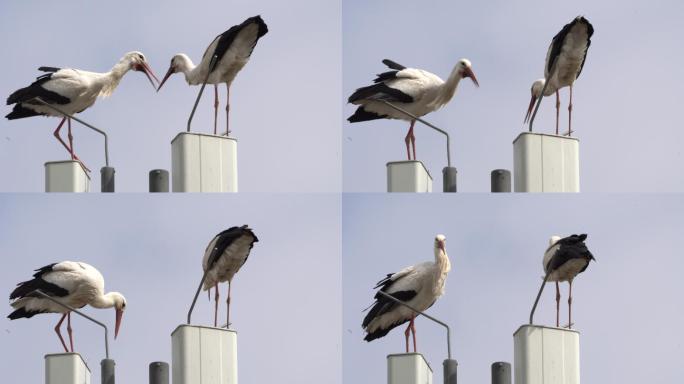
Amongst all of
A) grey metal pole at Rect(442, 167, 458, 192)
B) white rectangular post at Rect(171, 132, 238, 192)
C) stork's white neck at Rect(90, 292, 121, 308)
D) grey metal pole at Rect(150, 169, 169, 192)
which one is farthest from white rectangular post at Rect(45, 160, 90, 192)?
grey metal pole at Rect(442, 167, 458, 192)

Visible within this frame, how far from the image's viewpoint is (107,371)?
2961 centimetres

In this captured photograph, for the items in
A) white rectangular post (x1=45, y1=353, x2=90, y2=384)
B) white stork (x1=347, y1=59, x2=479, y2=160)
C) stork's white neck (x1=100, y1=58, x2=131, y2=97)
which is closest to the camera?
white rectangular post (x1=45, y1=353, x2=90, y2=384)

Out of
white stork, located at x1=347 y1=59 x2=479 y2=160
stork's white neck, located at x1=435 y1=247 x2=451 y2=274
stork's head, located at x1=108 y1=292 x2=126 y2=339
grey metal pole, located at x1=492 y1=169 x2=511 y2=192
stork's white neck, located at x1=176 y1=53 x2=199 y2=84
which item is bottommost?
stork's head, located at x1=108 y1=292 x2=126 y2=339

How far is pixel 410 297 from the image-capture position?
33250 millimetres

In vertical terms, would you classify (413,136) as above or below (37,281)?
above

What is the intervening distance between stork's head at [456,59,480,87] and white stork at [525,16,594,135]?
1.17m

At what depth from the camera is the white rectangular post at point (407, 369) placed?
96.8 feet

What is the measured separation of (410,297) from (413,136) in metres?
3.81

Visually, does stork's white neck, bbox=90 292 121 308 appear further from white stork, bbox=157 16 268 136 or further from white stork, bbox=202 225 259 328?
white stork, bbox=157 16 268 136

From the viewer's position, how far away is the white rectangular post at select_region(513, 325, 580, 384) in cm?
2894

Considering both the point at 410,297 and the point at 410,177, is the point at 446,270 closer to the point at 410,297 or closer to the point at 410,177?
the point at 410,297

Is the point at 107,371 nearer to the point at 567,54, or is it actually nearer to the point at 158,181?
the point at 158,181

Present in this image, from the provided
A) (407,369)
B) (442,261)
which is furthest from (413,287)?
(407,369)

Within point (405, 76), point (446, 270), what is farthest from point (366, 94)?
point (446, 270)
